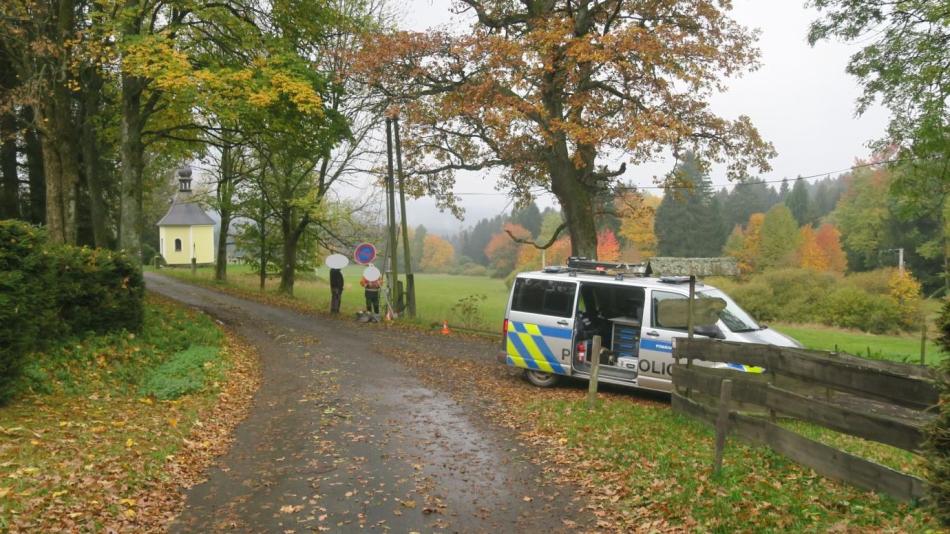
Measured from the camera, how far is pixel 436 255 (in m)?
126

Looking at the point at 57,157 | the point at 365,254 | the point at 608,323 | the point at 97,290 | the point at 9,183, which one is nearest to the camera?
the point at 608,323

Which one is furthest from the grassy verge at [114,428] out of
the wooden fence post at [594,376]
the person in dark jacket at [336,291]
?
the person in dark jacket at [336,291]

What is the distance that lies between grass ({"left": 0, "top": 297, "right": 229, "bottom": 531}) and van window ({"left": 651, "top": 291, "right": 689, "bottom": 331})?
7.16 m

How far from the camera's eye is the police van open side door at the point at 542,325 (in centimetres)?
1175

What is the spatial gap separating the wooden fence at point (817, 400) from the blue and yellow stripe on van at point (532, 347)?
9.12ft

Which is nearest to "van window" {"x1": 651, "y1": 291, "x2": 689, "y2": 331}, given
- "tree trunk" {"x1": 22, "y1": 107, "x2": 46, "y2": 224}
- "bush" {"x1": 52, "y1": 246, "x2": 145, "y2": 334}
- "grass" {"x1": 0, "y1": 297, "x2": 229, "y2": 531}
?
"grass" {"x1": 0, "y1": 297, "x2": 229, "y2": 531}

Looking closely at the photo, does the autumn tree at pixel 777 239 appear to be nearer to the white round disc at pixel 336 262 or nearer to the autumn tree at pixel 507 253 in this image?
the autumn tree at pixel 507 253

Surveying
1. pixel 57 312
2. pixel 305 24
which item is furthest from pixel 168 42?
pixel 57 312

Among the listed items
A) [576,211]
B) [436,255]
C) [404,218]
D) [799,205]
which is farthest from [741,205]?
[576,211]

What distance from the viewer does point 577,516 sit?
20.1 feet

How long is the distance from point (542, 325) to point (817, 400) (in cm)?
615

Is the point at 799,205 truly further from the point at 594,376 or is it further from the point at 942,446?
the point at 942,446

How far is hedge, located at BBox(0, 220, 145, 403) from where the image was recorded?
851cm

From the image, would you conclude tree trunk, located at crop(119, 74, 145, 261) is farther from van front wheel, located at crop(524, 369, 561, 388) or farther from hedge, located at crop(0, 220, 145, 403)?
van front wheel, located at crop(524, 369, 561, 388)
